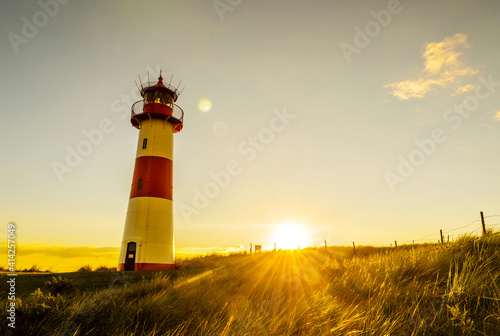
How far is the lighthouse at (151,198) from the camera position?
17.7m

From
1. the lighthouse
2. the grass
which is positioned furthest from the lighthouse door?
the grass

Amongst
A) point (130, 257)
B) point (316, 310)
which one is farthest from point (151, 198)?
point (316, 310)

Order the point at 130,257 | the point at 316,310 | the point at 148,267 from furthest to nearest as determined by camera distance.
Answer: the point at 130,257
the point at 148,267
the point at 316,310

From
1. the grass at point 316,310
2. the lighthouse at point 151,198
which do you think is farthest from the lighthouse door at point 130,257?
the grass at point 316,310

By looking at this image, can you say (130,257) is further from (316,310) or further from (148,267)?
(316,310)

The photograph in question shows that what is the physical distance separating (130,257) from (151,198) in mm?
3598

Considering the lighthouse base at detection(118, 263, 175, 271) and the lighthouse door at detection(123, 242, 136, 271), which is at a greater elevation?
the lighthouse door at detection(123, 242, 136, 271)

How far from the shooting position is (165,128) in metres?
20.9

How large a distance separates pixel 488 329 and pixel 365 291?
206 cm

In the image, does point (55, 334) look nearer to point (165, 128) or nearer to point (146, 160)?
point (146, 160)

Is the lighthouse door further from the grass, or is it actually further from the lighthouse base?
the grass

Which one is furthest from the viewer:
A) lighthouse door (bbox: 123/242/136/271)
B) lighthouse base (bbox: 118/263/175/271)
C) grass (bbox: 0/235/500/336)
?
lighthouse door (bbox: 123/242/136/271)

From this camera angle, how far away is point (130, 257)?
17.6 m

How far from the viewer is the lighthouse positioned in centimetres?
1770
